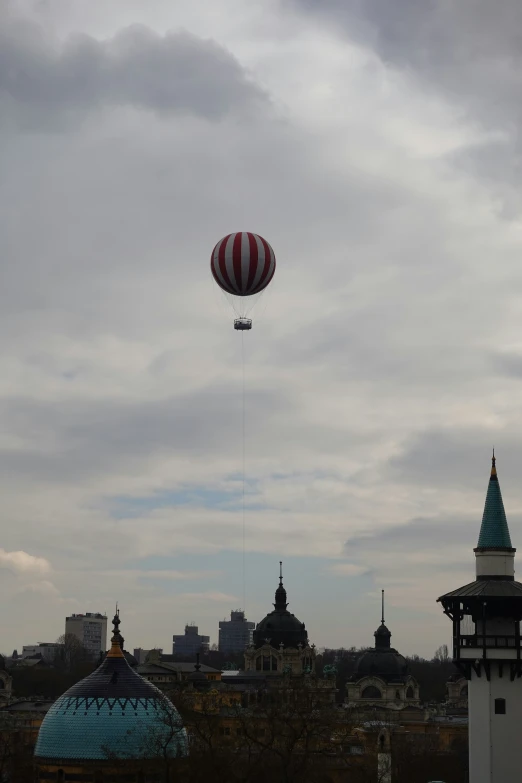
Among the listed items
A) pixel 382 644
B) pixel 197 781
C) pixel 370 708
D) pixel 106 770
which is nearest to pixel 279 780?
pixel 197 781

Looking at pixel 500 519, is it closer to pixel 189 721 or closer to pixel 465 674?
pixel 465 674

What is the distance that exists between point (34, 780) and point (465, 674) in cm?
2433

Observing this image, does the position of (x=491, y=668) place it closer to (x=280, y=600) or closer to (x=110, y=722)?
(x=110, y=722)

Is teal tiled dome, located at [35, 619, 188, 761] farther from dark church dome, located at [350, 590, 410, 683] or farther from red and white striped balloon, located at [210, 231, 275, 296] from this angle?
dark church dome, located at [350, 590, 410, 683]

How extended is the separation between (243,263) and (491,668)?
2490 centimetres

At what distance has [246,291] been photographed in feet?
256

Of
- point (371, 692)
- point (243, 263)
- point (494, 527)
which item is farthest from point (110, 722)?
point (371, 692)

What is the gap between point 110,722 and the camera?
7588 cm

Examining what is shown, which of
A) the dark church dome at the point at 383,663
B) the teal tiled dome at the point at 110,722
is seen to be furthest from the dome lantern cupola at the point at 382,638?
the teal tiled dome at the point at 110,722

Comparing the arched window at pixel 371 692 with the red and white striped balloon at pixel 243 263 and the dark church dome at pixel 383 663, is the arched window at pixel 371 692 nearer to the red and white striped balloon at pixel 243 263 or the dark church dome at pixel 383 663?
the dark church dome at pixel 383 663

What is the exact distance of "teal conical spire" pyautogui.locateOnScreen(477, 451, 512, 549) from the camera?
7269cm

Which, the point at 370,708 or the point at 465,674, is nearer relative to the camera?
the point at 465,674

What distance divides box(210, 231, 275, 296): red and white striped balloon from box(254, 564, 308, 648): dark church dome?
4313 inches

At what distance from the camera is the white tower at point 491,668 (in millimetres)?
68375
